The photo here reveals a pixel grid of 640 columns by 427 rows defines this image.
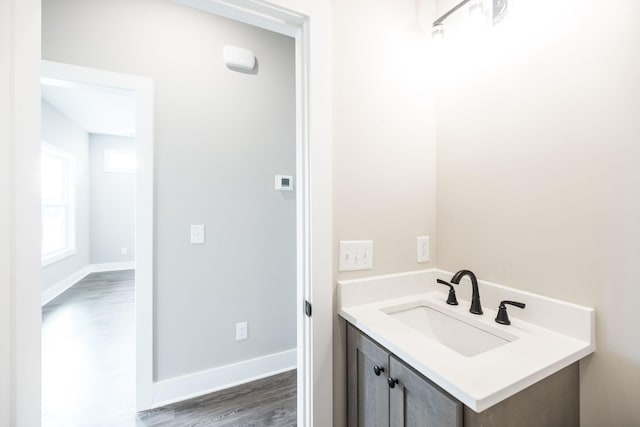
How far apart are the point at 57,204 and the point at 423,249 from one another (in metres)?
5.73

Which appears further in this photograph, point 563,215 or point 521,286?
point 521,286

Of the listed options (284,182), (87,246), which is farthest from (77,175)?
(284,182)

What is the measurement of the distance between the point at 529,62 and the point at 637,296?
2.67 ft

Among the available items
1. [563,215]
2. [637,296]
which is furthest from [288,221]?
[637,296]

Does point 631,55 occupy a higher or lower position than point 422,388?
higher

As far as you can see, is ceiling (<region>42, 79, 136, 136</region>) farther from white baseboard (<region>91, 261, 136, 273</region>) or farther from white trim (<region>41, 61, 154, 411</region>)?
white baseboard (<region>91, 261, 136, 273</region>)

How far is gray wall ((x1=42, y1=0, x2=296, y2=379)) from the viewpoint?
1646mm

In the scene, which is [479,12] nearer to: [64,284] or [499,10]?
[499,10]

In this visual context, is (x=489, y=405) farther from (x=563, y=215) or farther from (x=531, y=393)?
(x=563, y=215)

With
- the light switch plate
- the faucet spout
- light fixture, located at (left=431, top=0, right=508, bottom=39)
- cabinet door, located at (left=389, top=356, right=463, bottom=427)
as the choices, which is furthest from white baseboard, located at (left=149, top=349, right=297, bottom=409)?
light fixture, located at (left=431, top=0, right=508, bottom=39)

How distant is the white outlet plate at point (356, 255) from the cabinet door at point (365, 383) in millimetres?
245

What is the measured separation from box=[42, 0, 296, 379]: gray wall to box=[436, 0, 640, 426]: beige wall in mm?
1402

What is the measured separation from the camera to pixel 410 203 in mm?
1250

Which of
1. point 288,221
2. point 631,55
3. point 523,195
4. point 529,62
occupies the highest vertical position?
point 529,62
